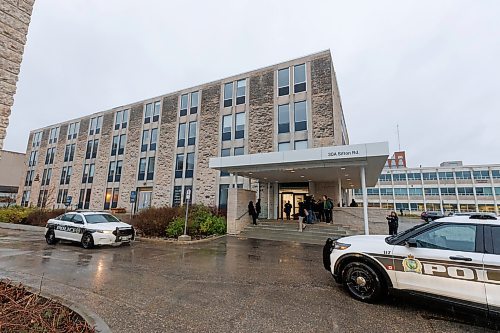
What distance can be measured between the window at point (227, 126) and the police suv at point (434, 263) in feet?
62.8

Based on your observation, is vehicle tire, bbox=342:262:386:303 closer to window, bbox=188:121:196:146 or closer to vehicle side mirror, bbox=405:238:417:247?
vehicle side mirror, bbox=405:238:417:247

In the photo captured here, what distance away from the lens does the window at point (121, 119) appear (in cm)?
3048

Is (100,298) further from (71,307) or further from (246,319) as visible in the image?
(246,319)

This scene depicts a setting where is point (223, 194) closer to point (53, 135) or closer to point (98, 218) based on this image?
point (98, 218)

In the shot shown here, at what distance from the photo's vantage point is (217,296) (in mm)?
4793

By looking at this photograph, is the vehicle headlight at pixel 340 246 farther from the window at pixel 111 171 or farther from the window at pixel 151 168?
the window at pixel 111 171

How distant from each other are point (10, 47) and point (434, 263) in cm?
904

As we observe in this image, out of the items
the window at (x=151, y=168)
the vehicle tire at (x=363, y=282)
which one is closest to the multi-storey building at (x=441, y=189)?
the window at (x=151, y=168)

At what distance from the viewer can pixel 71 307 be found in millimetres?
3830

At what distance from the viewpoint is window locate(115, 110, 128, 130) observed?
30.5 m

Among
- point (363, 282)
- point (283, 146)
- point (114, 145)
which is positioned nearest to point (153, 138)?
point (114, 145)

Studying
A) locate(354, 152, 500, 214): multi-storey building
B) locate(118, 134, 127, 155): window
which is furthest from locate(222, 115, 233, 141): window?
locate(354, 152, 500, 214): multi-storey building

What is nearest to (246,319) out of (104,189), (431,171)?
(104,189)

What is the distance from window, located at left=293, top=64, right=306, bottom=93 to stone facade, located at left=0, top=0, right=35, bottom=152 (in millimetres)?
18323
